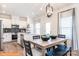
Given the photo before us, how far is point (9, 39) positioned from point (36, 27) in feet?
1.82

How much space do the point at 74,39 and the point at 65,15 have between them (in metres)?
0.49

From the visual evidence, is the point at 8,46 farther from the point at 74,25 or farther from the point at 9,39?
the point at 74,25

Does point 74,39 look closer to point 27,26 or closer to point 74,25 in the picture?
point 74,25

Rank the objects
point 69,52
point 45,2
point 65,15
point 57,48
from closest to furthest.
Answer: point 45,2
point 69,52
point 65,15
point 57,48

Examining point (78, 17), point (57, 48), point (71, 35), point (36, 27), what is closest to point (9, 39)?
point (36, 27)

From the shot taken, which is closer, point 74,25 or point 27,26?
point 27,26

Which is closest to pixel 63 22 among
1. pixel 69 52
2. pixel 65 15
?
pixel 65 15

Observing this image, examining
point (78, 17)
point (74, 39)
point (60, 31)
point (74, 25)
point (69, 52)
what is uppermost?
point (78, 17)

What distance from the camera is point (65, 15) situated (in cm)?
142

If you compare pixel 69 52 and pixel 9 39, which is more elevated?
pixel 9 39

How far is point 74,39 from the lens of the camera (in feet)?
5.11

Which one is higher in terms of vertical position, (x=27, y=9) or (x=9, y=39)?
(x=27, y=9)

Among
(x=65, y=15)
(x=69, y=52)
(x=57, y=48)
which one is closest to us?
(x=69, y=52)

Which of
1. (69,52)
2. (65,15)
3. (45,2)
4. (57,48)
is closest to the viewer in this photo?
(45,2)
